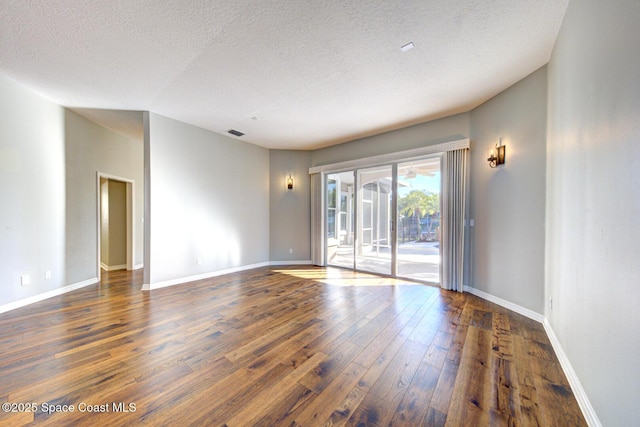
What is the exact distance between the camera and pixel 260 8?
6.07ft

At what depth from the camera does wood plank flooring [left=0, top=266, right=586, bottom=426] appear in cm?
142

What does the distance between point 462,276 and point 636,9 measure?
333cm

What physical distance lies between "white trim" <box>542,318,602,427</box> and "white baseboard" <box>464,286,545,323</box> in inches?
17.3

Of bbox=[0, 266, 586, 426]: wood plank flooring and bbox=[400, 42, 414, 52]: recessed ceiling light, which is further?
bbox=[400, 42, 414, 52]: recessed ceiling light

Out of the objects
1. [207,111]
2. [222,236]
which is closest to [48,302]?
[222,236]

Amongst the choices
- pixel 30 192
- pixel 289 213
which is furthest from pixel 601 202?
pixel 30 192

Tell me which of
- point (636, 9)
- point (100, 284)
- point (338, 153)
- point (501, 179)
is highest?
point (338, 153)

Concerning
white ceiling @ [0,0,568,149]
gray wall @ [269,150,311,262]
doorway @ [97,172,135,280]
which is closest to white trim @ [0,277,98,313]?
doorway @ [97,172,135,280]

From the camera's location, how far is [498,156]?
122 inches

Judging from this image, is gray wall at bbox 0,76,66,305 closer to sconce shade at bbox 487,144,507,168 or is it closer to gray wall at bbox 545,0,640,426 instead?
gray wall at bbox 545,0,640,426

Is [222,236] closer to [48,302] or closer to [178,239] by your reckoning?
[178,239]

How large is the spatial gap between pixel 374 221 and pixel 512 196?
266cm

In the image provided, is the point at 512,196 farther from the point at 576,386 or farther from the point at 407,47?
the point at 407,47

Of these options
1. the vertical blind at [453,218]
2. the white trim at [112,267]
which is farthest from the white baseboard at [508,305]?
the white trim at [112,267]
